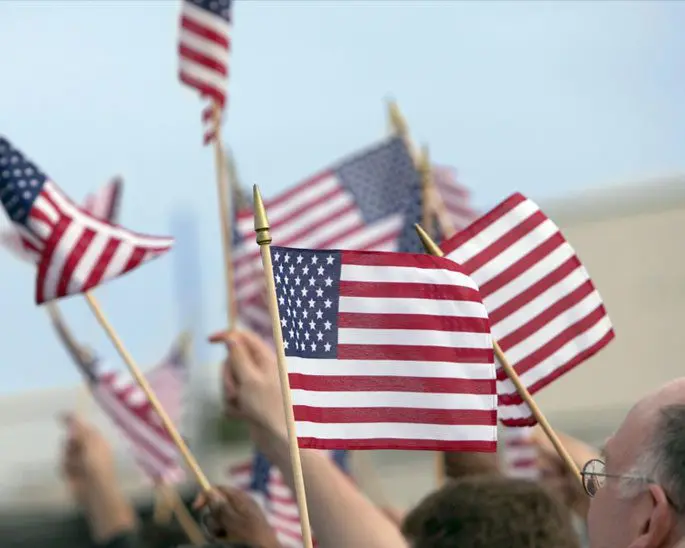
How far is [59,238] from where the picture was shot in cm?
565

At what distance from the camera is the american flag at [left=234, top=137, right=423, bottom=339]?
8.41 metres

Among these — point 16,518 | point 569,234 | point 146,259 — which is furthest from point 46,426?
point 146,259

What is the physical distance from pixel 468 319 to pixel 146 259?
6.80ft

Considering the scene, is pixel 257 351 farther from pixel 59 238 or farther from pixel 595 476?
pixel 595 476

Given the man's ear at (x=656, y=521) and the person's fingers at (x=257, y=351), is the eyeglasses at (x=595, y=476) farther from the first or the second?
the person's fingers at (x=257, y=351)

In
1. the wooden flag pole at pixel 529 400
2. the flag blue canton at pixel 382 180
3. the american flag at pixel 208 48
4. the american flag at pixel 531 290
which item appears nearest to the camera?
the wooden flag pole at pixel 529 400

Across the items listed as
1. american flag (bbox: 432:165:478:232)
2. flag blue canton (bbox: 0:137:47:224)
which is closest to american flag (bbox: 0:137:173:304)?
flag blue canton (bbox: 0:137:47:224)

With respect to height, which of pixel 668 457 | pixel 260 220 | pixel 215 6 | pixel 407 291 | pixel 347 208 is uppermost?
pixel 215 6

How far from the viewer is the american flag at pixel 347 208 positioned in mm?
8414

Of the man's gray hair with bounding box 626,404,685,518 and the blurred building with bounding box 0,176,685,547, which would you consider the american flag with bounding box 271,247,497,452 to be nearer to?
the man's gray hair with bounding box 626,404,685,518

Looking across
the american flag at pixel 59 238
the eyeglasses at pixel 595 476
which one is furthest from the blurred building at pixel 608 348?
the eyeglasses at pixel 595 476

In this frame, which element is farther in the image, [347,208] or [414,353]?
[347,208]

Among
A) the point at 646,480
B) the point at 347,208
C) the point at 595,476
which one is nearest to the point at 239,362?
the point at 595,476

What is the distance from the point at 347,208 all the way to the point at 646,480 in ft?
18.9
